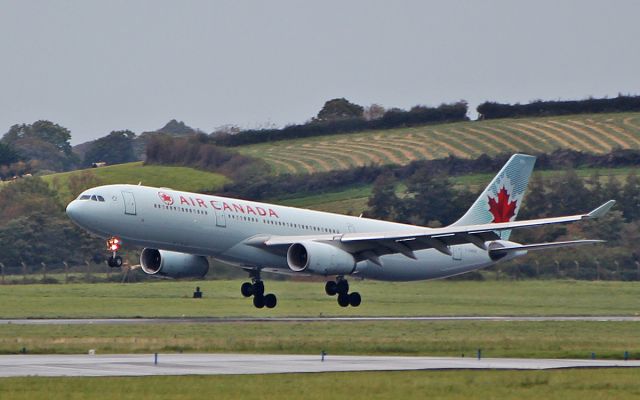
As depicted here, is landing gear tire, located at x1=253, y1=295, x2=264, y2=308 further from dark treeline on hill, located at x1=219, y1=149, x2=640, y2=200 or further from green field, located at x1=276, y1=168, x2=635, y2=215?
dark treeline on hill, located at x1=219, y1=149, x2=640, y2=200

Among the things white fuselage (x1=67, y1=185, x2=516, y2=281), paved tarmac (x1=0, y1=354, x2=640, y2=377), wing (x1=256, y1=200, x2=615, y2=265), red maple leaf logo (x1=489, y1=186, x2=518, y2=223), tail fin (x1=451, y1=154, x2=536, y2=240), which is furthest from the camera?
red maple leaf logo (x1=489, y1=186, x2=518, y2=223)

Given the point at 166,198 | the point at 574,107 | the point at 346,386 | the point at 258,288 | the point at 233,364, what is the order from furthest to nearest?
1. the point at 574,107
2. the point at 258,288
3. the point at 166,198
4. the point at 233,364
5. the point at 346,386

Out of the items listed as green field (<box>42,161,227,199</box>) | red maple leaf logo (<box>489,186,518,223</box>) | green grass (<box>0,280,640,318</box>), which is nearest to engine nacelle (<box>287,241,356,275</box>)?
green grass (<box>0,280,640,318</box>)

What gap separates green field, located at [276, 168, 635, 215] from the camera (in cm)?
7425

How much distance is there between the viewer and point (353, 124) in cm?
9594

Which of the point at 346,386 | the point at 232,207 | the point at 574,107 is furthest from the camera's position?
the point at 574,107

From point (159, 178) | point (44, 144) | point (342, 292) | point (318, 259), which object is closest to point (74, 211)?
point (318, 259)

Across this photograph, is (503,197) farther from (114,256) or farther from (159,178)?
(159,178)

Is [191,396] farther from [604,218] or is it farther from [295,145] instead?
[295,145]

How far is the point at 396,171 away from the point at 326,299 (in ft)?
106

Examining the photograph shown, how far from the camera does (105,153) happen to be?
168750 mm

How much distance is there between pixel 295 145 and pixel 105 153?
78.3m

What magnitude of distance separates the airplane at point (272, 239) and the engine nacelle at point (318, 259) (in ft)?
0.12

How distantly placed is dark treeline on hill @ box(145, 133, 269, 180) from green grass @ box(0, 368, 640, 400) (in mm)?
55369
